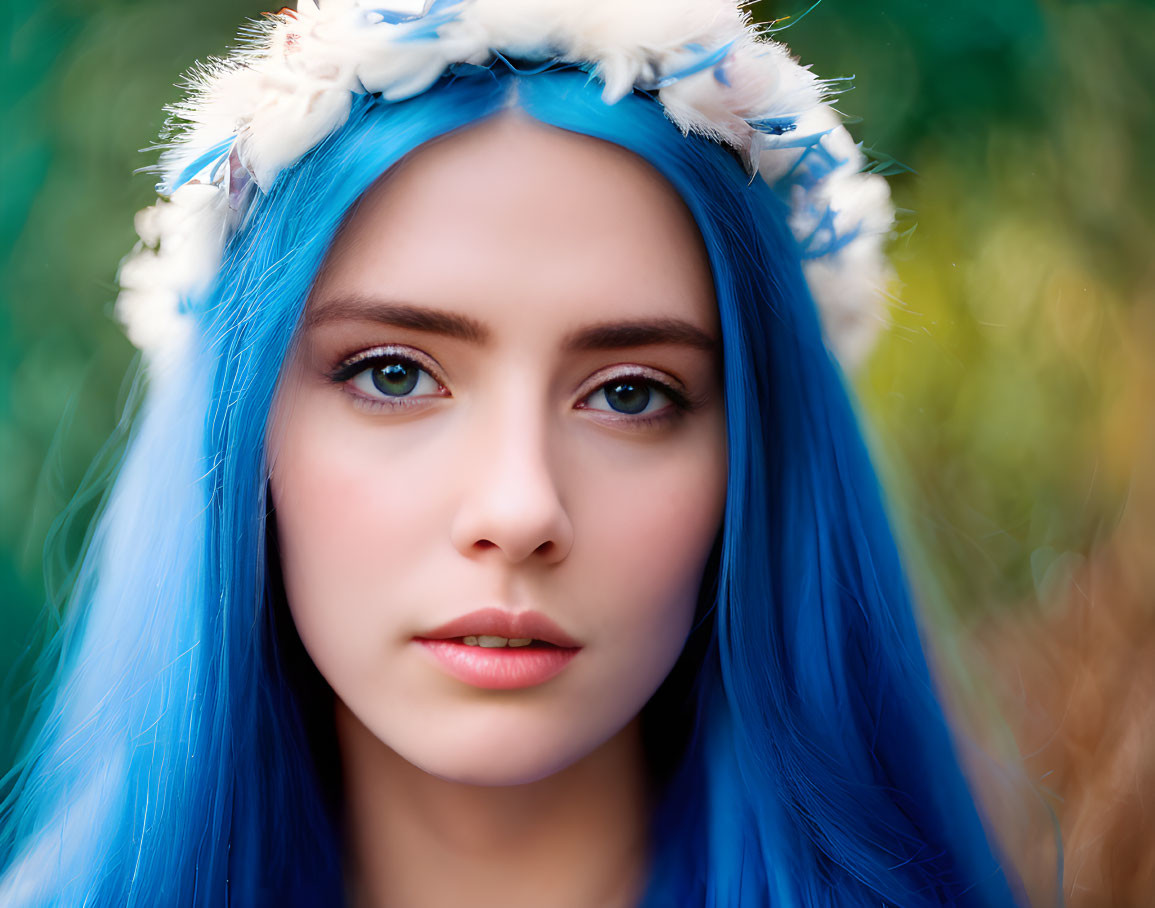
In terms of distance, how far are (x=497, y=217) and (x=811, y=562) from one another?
0.57 meters

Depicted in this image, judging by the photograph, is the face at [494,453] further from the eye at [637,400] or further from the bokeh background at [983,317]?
the bokeh background at [983,317]

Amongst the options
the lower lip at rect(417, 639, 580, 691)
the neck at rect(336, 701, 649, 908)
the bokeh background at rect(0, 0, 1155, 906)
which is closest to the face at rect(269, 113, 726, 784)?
the lower lip at rect(417, 639, 580, 691)

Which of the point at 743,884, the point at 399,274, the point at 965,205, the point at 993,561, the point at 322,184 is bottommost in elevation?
the point at 743,884

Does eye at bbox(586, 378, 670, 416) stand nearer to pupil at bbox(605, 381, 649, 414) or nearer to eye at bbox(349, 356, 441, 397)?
pupil at bbox(605, 381, 649, 414)

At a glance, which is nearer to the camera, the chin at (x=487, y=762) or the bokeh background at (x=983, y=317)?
the chin at (x=487, y=762)

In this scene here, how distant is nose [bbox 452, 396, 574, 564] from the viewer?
36.5 inches

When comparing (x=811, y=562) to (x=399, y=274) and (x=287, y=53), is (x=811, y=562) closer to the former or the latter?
(x=399, y=274)

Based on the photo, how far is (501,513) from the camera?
92cm

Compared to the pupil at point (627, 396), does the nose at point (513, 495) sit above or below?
below

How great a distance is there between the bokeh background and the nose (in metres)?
0.99

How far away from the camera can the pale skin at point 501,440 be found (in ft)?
3.19

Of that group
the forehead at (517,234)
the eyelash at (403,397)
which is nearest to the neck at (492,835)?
the eyelash at (403,397)

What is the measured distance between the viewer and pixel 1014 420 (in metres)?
1.95

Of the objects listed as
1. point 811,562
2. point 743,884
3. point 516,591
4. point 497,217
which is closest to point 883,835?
point 743,884
